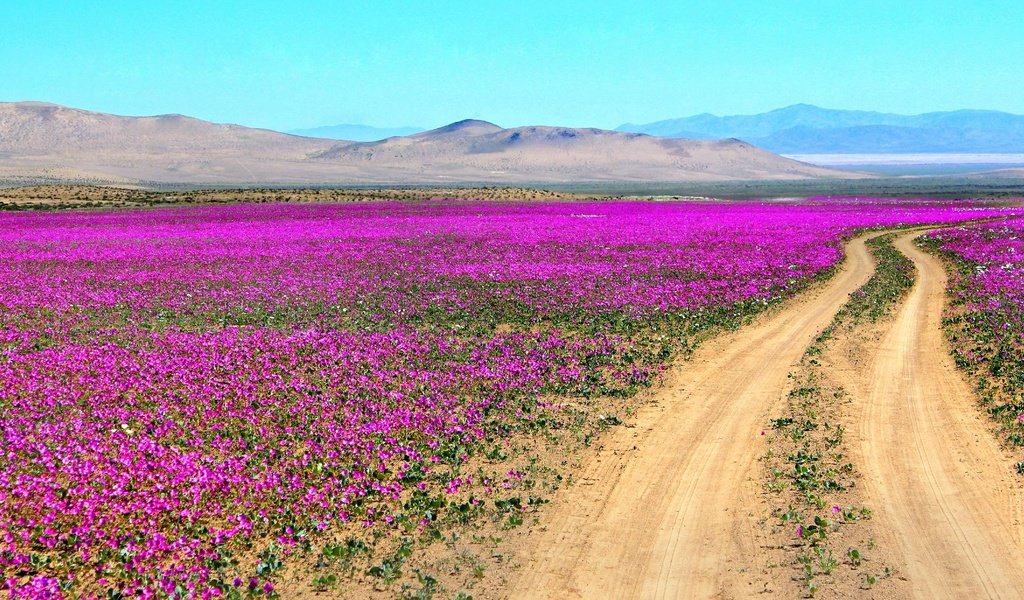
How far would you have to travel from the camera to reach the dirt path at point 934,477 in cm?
876

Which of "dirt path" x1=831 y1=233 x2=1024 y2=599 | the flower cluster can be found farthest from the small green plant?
the flower cluster

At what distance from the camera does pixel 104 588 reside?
8719mm

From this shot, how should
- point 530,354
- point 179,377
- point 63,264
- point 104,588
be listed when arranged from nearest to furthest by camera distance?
point 104,588 → point 179,377 → point 530,354 → point 63,264

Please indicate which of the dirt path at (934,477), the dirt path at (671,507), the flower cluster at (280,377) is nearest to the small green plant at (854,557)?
the dirt path at (934,477)

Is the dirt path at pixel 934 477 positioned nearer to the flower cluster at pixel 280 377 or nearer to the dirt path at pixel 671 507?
the dirt path at pixel 671 507

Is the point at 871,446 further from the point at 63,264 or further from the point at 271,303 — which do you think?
the point at 63,264

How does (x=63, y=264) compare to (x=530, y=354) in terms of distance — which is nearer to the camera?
(x=530, y=354)

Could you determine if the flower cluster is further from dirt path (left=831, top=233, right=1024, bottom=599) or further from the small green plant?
dirt path (left=831, top=233, right=1024, bottom=599)

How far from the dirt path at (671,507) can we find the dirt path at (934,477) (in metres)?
1.47

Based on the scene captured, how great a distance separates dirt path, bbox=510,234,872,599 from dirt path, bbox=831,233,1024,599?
1475mm

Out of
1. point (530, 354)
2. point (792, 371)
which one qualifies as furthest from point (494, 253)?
point (792, 371)

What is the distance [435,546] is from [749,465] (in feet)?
15.4

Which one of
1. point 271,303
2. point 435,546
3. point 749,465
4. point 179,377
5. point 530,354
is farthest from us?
point 271,303

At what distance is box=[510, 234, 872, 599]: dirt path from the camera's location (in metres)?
8.76
